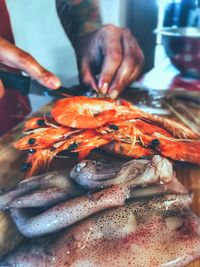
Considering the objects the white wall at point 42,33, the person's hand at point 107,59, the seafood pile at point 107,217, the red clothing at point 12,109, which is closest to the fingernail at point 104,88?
the person's hand at point 107,59

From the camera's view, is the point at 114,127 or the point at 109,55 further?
the point at 109,55

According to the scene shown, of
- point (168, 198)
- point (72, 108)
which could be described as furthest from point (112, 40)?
point (168, 198)

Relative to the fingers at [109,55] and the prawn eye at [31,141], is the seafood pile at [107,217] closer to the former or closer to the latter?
the prawn eye at [31,141]

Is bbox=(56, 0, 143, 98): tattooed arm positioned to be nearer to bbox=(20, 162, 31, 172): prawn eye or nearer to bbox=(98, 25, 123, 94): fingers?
bbox=(98, 25, 123, 94): fingers

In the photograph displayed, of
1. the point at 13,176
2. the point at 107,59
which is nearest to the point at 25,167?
the point at 13,176

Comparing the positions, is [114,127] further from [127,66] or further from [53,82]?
[127,66]

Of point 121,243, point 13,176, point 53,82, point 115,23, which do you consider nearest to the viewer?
point 121,243
